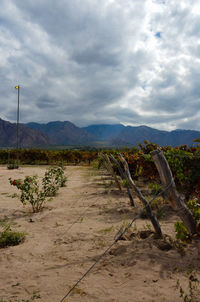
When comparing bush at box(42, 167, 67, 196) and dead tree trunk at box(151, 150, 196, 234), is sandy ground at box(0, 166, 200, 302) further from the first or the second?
bush at box(42, 167, 67, 196)

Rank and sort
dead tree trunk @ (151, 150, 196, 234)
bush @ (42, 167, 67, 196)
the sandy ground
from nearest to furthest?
the sandy ground < dead tree trunk @ (151, 150, 196, 234) < bush @ (42, 167, 67, 196)

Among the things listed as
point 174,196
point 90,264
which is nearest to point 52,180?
point 90,264

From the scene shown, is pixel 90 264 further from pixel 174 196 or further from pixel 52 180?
pixel 52 180

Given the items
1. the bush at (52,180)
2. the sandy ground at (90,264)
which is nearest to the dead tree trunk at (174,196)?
the sandy ground at (90,264)

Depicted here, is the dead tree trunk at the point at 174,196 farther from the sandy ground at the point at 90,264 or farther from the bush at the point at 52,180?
the bush at the point at 52,180

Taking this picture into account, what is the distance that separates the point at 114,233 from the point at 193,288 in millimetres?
1768

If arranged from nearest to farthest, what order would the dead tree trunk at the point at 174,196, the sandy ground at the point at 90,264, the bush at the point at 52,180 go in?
the sandy ground at the point at 90,264
the dead tree trunk at the point at 174,196
the bush at the point at 52,180

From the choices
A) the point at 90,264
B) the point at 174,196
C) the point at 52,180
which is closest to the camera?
the point at 90,264

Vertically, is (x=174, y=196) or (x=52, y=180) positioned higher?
(x=174, y=196)

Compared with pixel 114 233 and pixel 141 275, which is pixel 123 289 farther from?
pixel 114 233

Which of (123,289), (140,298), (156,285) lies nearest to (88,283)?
(123,289)

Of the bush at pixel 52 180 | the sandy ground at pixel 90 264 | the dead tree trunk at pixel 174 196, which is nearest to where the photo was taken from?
the sandy ground at pixel 90 264

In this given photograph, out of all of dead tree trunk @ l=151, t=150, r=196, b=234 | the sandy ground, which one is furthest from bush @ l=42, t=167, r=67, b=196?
dead tree trunk @ l=151, t=150, r=196, b=234

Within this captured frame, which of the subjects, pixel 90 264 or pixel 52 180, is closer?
pixel 90 264
